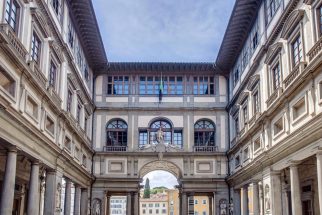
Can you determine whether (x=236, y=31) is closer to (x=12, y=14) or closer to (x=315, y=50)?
(x=315, y=50)

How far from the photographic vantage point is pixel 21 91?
66.3 ft

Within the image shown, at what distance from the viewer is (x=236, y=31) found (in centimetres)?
3409

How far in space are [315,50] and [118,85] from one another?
25623 millimetres

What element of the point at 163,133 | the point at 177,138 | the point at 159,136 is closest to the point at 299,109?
the point at 159,136

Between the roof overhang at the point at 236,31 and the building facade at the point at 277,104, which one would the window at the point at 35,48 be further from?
the roof overhang at the point at 236,31

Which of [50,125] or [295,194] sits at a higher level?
[50,125]

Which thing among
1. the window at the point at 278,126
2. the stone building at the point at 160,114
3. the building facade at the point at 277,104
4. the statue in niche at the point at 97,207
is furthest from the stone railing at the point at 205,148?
the window at the point at 278,126

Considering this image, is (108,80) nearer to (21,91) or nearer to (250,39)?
(250,39)

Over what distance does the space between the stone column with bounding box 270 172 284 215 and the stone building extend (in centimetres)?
5

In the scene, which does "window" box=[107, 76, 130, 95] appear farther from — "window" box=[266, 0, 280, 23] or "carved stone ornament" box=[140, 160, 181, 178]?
"window" box=[266, 0, 280, 23]

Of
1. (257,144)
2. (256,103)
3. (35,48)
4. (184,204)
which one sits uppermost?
(35,48)

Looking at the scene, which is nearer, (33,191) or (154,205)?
(33,191)

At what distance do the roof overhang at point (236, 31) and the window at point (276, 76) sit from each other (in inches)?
207

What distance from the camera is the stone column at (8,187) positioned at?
60.4 feet
